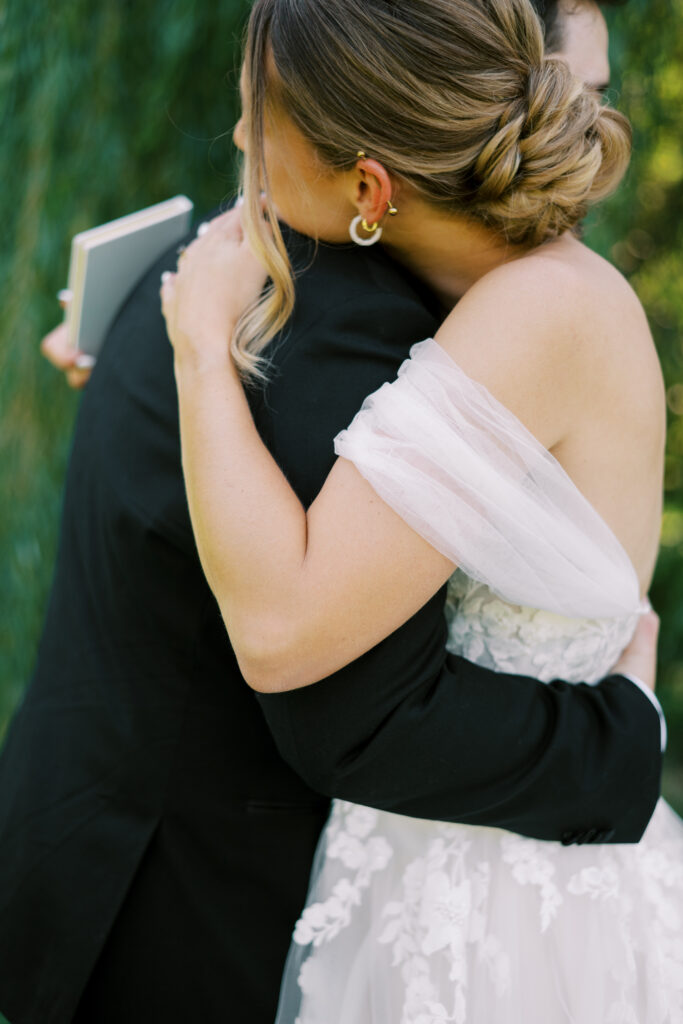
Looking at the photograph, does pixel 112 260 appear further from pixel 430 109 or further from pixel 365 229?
pixel 430 109

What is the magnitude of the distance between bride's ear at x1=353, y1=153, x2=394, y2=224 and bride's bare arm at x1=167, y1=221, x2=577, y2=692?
0.61 feet

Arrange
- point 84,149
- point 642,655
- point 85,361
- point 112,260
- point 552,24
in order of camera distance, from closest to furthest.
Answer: point 552,24 < point 642,655 < point 112,260 < point 85,361 < point 84,149

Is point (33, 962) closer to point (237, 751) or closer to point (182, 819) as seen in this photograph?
point (182, 819)

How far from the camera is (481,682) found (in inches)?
48.5

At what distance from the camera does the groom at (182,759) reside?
122 centimetres

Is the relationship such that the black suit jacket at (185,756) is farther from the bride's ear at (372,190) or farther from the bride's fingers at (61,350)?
the bride's fingers at (61,350)

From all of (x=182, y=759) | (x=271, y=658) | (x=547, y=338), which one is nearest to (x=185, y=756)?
(x=182, y=759)

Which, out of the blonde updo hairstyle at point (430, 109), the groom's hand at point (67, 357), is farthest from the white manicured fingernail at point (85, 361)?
the blonde updo hairstyle at point (430, 109)

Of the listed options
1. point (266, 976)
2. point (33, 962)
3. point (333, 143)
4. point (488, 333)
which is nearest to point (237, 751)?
point (266, 976)

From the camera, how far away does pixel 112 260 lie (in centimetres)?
164

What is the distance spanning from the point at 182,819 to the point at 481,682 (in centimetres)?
50

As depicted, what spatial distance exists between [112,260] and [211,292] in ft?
1.37

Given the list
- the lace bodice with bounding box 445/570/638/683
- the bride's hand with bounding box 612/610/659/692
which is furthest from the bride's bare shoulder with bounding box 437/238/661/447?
the bride's hand with bounding box 612/610/659/692

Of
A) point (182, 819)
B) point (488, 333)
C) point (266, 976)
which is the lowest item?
point (266, 976)
